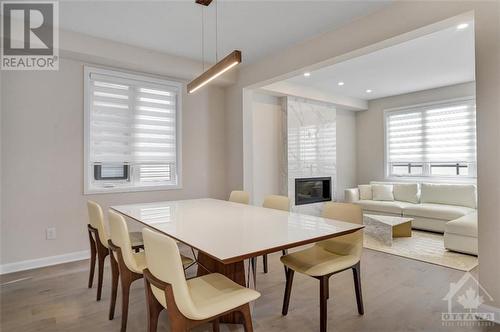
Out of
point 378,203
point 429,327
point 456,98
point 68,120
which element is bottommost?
point 429,327

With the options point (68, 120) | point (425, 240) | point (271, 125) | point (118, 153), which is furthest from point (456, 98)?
point (68, 120)

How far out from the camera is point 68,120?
3523 mm

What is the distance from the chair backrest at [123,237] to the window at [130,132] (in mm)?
2067

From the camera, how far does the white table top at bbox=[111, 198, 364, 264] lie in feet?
4.93

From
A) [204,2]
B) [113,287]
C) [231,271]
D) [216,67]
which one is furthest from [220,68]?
[113,287]

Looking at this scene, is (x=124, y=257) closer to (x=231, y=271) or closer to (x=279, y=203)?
(x=231, y=271)

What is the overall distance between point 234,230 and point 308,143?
4.30m

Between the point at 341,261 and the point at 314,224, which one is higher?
the point at 314,224

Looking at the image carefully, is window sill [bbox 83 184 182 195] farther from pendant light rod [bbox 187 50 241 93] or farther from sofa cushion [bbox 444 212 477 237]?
sofa cushion [bbox 444 212 477 237]

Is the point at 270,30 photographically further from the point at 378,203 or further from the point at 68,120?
the point at 378,203

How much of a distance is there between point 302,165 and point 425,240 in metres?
2.43

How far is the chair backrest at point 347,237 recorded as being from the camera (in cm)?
220

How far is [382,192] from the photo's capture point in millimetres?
5957

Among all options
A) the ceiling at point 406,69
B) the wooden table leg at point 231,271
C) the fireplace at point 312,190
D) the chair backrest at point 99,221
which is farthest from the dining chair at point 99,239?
the ceiling at point 406,69
